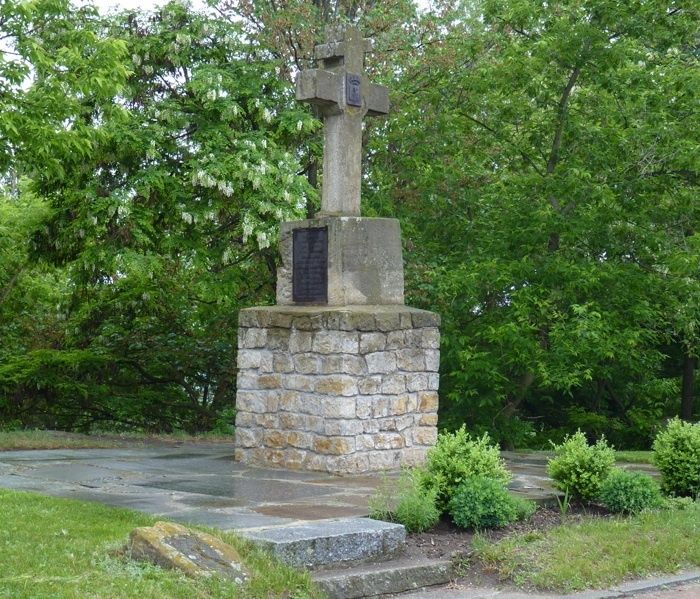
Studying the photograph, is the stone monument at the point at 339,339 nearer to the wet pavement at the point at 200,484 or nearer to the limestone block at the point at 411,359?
the limestone block at the point at 411,359

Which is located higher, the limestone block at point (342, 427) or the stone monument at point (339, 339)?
the stone monument at point (339, 339)

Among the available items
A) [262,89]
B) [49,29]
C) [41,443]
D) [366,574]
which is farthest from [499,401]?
[366,574]

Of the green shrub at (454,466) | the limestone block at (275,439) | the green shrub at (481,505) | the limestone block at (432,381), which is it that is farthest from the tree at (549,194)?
the green shrub at (481,505)

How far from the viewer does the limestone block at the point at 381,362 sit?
33.4 feet

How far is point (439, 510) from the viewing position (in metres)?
7.82

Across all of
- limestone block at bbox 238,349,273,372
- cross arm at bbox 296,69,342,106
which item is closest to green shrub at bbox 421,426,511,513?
limestone block at bbox 238,349,273,372

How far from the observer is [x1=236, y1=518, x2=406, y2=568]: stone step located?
256 inches

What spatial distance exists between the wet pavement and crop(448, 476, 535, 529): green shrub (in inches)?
27.9

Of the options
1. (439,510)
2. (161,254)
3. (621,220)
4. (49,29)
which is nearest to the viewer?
(439,510)

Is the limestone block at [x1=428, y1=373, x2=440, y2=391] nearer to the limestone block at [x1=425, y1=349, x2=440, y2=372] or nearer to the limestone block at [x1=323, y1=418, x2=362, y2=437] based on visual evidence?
the limestone block at [x1=425, y1=349, x2=440, y2=372]

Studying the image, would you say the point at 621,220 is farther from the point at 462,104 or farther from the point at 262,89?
the point at 262,89

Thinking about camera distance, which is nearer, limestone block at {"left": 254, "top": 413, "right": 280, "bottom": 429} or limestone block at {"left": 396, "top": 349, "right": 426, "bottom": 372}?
limestone block at {"left": 396, "top": 349, "right": 426, "bottom": 372}

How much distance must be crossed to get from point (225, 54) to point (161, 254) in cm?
314

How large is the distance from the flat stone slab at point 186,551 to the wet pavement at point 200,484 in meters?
0.67
